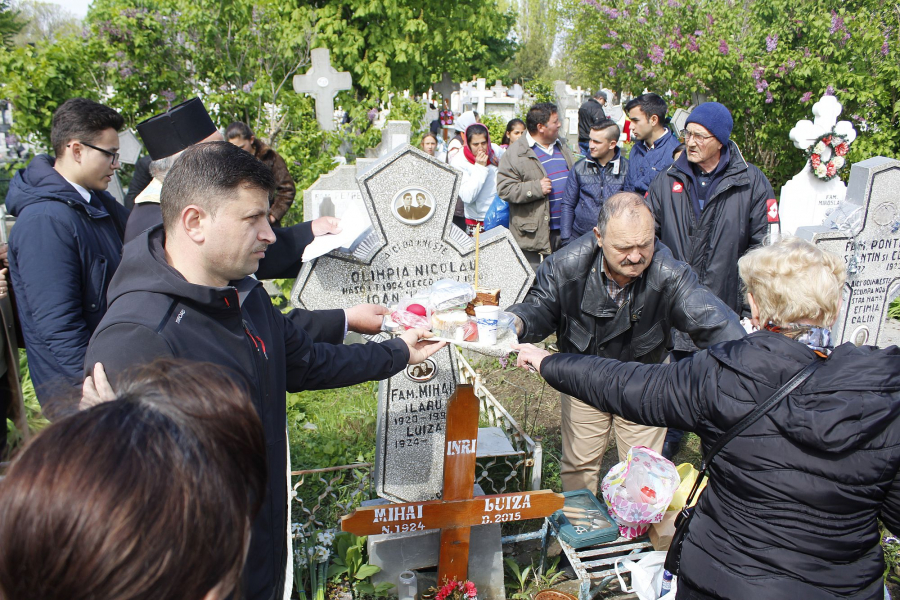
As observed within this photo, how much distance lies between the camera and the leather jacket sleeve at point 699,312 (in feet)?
9.37

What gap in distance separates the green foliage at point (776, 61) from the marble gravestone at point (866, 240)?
307 centimetres

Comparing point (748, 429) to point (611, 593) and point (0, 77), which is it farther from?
point (0, 77)

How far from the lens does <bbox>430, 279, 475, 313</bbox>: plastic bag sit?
2.56 meters

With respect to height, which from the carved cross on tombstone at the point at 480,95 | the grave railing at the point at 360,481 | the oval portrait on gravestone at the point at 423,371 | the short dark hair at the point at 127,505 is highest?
the carved cross on tombstone at the point at 480,95

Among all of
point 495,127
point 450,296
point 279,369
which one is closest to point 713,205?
point 450,296

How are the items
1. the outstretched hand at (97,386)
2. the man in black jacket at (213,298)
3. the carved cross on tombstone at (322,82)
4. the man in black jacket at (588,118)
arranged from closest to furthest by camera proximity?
1. the outstretched hand at (97,386)
2. the man in black jacket at (213,298)
3. the man in black jacket at (588,118)
4. the carved cross on tombstone at (322,82)

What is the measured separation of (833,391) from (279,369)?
157 cm

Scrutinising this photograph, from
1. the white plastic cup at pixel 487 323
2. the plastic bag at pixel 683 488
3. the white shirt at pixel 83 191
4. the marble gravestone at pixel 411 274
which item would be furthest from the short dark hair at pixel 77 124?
the plastic bag at pixel 683 488

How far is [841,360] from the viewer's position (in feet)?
5.79

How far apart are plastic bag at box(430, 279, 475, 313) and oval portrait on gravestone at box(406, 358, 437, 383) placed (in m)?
0.54

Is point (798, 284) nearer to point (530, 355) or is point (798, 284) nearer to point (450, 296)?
point (530, 355)

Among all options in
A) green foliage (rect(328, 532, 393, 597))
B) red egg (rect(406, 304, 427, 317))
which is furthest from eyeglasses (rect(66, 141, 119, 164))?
green foliage (rect(328, 532, 393, 597))

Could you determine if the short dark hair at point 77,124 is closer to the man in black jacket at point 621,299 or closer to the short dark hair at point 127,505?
the man in black jacket at point 621,299

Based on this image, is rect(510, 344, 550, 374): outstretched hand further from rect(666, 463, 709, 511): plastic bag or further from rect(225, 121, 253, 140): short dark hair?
rect(225, 121, 253, 140): short dark hair
